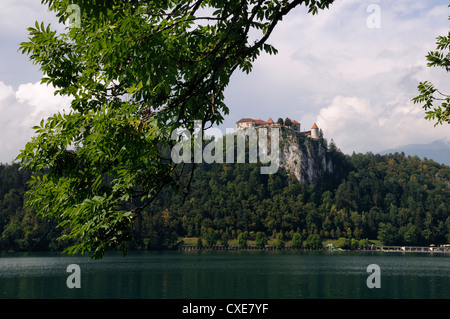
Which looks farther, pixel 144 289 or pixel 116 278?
pixel 116 278

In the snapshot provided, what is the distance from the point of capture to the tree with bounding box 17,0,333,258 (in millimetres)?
6410

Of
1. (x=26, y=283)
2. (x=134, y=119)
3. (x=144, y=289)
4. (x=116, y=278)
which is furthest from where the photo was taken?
(x=116, y=278)

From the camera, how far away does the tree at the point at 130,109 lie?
21.0 ft

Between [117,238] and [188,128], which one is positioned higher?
[188,128]

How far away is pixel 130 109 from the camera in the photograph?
6883 mm
